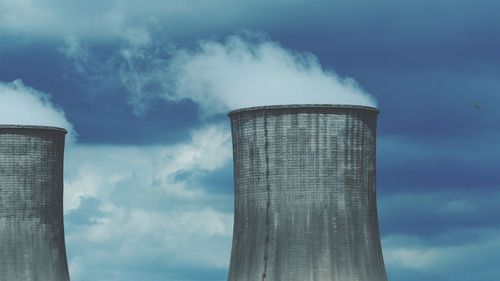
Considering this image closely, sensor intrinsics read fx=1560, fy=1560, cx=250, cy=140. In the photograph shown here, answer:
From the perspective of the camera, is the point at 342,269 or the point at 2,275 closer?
the point at 342,269

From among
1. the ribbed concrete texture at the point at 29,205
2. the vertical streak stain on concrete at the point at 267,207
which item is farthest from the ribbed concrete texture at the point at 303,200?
the ribbed concrete texture at the point at 29,205

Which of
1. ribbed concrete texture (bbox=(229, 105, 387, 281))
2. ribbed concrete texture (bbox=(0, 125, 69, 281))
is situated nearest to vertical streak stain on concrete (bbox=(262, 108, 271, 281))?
ribbed concrete texture (bbox=(229, 105, 387, 281))

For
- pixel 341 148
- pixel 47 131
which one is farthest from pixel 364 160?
pixel 47 131

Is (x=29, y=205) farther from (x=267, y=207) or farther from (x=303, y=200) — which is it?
(x=303, y=200)

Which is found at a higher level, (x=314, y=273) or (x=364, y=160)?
(x=364, y=160)

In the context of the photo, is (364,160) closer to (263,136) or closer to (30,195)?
(263,136)

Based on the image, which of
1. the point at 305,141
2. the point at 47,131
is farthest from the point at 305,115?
the point at 47,131

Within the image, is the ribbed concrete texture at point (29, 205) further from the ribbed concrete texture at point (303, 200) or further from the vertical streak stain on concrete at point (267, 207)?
the vertical streak stain on concrete at point (267, 207)
